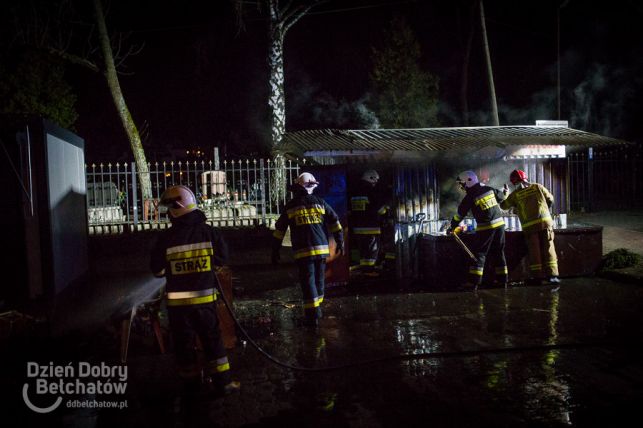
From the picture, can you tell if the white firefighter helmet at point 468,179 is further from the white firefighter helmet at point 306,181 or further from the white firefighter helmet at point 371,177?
the white firefighter helmet at point 306,181

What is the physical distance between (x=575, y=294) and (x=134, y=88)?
2149 cm

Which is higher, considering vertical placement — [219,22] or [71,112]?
[219,22]

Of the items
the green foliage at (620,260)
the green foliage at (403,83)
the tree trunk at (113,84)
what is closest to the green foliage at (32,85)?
the tree trunk at (113,84)

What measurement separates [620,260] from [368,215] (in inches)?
177

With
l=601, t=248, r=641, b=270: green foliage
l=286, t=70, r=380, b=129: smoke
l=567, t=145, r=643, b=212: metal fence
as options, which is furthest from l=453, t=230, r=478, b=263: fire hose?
l=286, t=70, r=380, b=129: smoke

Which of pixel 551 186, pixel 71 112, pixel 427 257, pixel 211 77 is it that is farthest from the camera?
pixel 211 77

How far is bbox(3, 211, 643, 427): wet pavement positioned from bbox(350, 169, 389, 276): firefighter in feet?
3.50

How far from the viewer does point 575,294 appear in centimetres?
832

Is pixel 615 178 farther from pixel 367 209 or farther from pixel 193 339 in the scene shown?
pixel 193 339

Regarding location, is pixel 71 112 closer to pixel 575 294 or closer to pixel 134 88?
pixel 134 88

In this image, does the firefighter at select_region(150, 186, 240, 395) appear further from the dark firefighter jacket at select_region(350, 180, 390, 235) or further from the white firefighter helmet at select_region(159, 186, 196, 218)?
the dark firefighter jacket at select_region(350, 180, 390, 235)

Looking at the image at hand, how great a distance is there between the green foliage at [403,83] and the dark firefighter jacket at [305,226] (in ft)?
52.5

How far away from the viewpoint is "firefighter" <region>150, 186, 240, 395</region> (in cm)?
470

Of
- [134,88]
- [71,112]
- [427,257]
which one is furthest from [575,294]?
[134,88]
